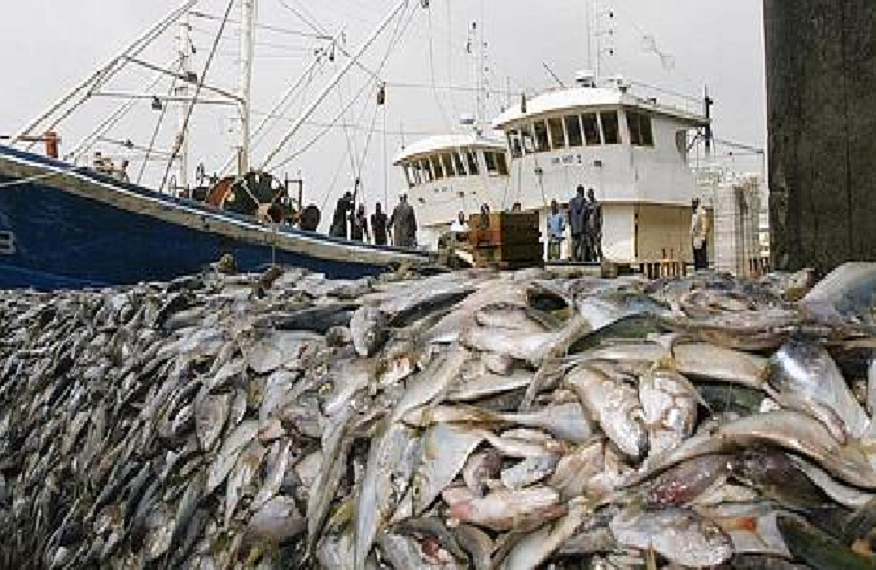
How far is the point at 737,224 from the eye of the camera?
3216 centimetres

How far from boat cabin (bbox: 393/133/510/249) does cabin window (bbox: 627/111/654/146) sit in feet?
20.0

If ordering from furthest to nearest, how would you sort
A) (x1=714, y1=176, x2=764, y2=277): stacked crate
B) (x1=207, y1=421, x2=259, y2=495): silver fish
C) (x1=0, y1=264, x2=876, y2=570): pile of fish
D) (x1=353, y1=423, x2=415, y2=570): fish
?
(x1=714, y1=176, x2=764, y2=277): stacked crate, (x1=207, y1=421, x2=259, y2=495): silver fish, (x1=353, y1=423, x2=415, y2=570): fish, (x1=0, y1=264, x2=876, y2=570): pile of fish

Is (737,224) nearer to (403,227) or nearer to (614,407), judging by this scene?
(403,227)

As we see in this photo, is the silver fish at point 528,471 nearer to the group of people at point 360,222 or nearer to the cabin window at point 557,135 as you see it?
the group of people at point 360,222

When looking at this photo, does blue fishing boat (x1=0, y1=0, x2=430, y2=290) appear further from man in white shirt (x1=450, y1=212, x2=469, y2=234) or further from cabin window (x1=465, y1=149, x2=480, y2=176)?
cabin window (x1=465, y1=149, x2=480, y2=176)

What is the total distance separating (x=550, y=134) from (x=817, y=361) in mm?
32749

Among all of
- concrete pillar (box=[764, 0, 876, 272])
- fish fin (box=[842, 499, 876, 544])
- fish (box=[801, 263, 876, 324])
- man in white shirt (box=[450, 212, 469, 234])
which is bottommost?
fish fin (box=[842, 499, 876, 544])

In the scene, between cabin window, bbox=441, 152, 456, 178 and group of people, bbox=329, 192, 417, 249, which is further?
cabin window, bbox=441, 152, 456, 178

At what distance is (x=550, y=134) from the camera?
34.9 metres

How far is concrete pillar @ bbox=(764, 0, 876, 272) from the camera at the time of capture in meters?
4.64

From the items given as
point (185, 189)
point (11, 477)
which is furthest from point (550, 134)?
point (11, 477)

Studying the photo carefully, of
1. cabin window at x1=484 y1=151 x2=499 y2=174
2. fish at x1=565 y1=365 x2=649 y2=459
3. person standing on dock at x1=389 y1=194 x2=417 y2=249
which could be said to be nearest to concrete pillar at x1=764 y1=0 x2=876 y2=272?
fish at x1=565 y1=365 x2=649 y2=459

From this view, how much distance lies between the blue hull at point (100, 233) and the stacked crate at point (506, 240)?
1.60 meters

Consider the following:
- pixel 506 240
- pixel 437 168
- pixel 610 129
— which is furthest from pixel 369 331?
pixel 437 168
